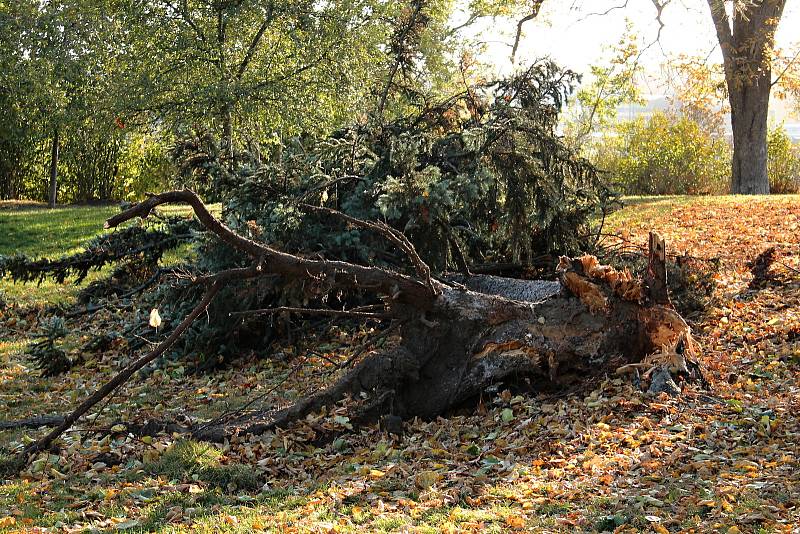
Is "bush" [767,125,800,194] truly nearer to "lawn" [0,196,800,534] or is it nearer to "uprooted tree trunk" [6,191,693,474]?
"lawn" [0,196,800,534]

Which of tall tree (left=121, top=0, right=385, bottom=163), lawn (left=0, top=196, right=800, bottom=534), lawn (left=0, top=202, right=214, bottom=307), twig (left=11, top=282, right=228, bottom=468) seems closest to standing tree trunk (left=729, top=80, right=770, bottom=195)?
tall tree (left=121, top=0, right=385, bottom=163)

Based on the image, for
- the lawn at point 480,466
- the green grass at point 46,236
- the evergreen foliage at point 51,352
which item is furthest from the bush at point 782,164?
the evergreen foliage at point 51,352

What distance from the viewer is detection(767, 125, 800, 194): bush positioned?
20.7m

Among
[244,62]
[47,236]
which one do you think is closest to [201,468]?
[244,62]

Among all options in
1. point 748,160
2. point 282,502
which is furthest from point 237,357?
point 748,160

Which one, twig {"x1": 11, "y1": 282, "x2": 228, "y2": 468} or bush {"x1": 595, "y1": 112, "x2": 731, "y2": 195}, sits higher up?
bush {"x1": 595, "y1": 112, "x2": 731, "y2": 195}

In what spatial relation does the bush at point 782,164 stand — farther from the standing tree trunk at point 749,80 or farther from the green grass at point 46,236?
the green grass at point 46,236

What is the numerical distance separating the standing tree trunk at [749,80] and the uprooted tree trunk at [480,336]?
1284 cm

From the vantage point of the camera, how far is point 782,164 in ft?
70.5

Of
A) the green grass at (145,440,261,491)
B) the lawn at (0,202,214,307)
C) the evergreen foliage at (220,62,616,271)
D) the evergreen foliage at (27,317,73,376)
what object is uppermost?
the evergreen foliage at (220,62,616,271)

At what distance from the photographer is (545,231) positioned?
28.7 feet

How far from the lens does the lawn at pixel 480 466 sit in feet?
13.8

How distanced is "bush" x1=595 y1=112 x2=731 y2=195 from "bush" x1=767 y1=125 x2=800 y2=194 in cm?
109

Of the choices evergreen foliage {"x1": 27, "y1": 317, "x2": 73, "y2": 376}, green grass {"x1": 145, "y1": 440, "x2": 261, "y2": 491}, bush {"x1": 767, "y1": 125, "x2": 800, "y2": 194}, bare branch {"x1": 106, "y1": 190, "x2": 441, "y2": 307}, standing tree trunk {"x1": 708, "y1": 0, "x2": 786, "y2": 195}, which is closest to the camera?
green grass {"x1": 145, "y1": 440, "x2": 261, "y2": 491}
